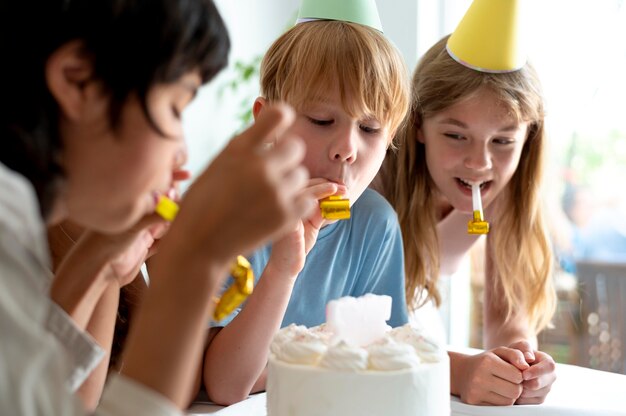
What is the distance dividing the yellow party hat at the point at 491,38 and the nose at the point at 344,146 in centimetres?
43

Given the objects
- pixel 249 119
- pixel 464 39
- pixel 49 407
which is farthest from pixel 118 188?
pixel 249 119

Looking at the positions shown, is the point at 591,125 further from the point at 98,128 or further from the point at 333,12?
the point at 98,128

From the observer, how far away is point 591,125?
269 centimetres

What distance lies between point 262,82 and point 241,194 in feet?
2.77

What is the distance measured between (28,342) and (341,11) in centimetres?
99

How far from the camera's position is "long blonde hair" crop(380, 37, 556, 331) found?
172 centimetres

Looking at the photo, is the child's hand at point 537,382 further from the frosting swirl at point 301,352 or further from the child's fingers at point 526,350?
the frosting swirl at point 301,352

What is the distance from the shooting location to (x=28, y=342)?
0.62 metres

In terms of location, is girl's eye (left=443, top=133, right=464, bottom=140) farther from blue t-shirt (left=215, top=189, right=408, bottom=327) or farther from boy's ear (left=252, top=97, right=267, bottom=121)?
boy's ear (left=252, top=97, right=267, bottom=121)

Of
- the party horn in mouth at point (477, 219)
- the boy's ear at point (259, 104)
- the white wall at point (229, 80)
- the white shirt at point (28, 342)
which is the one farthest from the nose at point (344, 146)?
the white wall at point (229, 80)

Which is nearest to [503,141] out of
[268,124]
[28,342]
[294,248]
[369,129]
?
[369,129]

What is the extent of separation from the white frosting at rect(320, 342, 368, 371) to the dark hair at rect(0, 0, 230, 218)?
1.04 ft

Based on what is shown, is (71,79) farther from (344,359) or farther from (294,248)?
(294,248)

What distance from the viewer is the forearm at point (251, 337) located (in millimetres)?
1213
